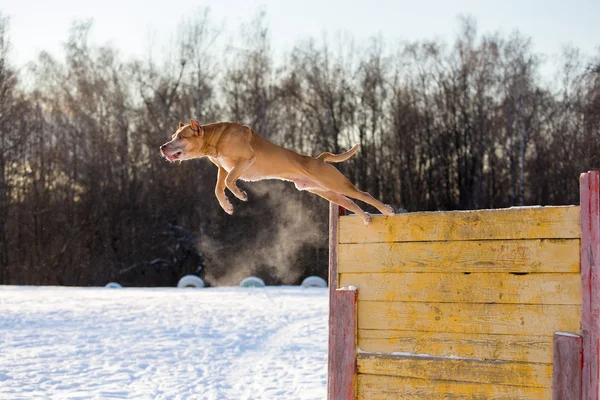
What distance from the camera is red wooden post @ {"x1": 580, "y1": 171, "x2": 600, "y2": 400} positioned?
3.88 m

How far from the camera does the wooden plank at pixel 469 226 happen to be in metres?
4.09

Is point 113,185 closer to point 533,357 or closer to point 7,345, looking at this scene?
point 7,345

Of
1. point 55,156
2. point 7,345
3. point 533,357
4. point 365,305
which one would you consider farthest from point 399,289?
point 55,156

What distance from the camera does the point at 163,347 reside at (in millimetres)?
9930

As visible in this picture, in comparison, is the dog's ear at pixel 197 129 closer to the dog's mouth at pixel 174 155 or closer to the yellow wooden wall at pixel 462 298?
the dog's mouth at pixel 174 155

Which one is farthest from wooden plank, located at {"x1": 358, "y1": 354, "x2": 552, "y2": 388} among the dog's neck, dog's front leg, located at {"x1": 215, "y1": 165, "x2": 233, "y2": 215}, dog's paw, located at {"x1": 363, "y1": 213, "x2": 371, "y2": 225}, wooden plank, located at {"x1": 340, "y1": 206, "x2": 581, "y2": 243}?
the dog's neck

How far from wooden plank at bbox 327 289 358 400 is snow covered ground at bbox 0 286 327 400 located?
2842 millimetres

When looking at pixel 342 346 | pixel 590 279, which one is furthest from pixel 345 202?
pixel 590 279

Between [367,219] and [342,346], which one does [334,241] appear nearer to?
[367,219]

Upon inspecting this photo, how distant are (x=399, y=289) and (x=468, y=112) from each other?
2354cm

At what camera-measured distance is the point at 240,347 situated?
10.0 meters

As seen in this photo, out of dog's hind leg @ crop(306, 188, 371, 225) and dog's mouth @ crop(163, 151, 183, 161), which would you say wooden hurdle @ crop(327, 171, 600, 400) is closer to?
dog's hind leg @ crop(306, 188, 371, 225)

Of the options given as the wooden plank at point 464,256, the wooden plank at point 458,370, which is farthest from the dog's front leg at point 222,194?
the wooden plank at point 458,370

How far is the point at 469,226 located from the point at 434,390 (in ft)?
3.35
